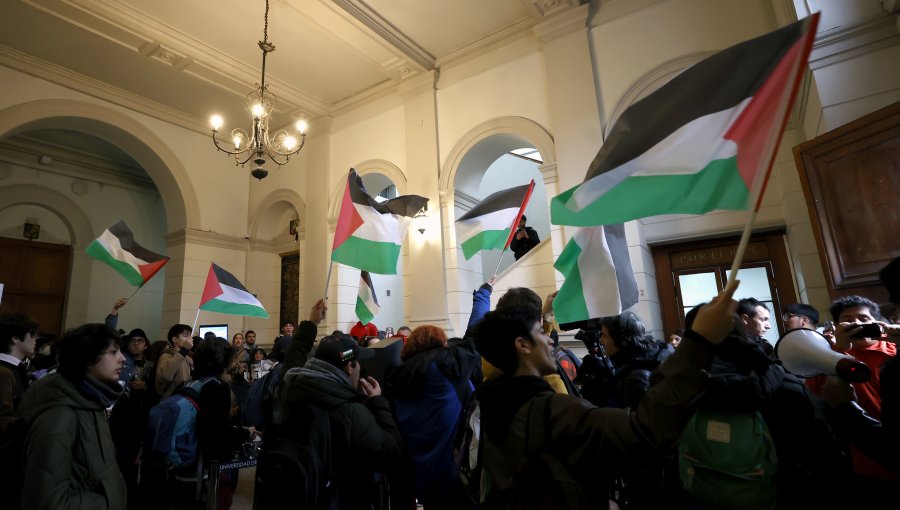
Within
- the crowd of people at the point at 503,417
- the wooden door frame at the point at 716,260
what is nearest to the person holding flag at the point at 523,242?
the wooden door frame at the point at 716,260

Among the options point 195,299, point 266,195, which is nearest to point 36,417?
point 195,299

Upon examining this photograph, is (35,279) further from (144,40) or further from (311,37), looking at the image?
(311,37)

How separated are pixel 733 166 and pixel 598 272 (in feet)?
2.85

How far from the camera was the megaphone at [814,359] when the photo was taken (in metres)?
1.32

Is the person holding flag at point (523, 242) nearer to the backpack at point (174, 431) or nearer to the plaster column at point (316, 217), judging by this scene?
the plaster column at point (316, 217)

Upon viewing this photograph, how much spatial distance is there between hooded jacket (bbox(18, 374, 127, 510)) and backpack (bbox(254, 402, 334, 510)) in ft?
1.49

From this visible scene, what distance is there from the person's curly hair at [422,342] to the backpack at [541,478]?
1.01 meters

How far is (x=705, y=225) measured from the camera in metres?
4.80

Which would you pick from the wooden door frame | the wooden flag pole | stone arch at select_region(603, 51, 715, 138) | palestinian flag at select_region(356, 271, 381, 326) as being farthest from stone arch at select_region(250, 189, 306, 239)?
the wooden flag pole

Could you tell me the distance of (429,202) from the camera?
21.5 ft

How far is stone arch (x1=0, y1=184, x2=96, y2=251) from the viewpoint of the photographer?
7.99m

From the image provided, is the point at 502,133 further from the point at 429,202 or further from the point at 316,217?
the point at 316,217

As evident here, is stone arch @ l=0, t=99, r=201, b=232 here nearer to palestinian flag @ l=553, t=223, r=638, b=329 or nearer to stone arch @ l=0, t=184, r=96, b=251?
stone arch @ l=0, t=184, r=96, b=251

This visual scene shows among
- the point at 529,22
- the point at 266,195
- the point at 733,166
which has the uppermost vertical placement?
the point at 529,22
